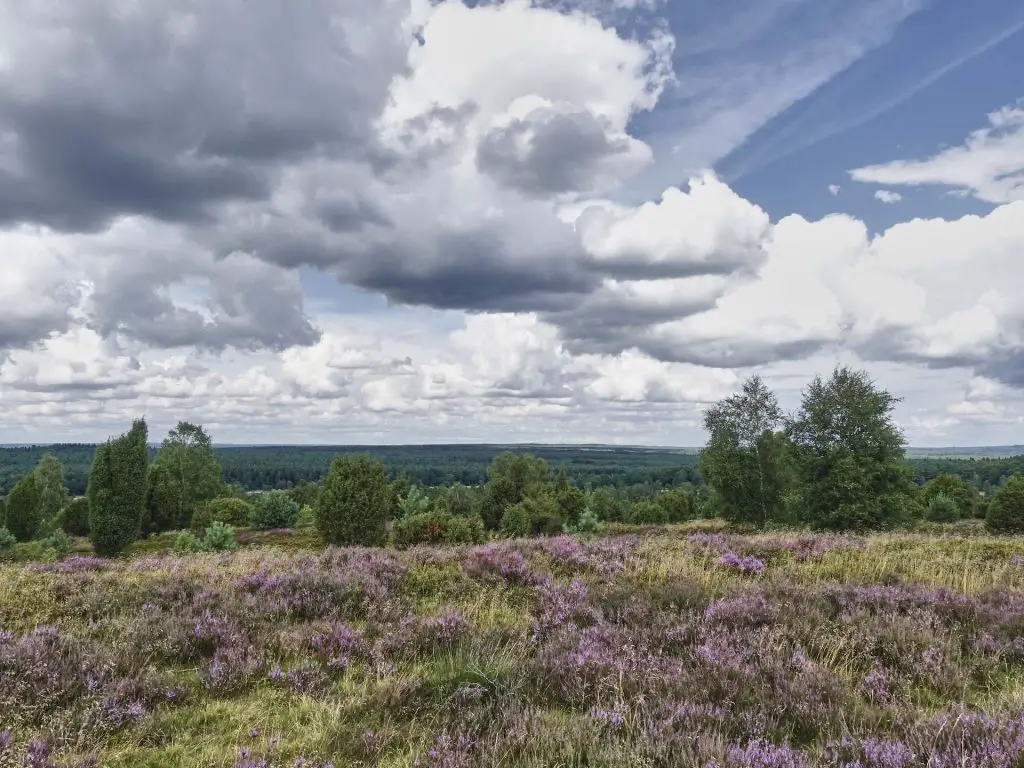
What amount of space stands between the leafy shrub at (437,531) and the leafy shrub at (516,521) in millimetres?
16428

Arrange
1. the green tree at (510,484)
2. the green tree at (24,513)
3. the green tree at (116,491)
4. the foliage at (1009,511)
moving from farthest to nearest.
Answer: the green tree at (510,484) → the green tree at (24,513) → the foliage at (1009,511) → the green tree at (116,491)

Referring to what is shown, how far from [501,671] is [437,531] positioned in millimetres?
18860

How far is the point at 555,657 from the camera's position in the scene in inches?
229

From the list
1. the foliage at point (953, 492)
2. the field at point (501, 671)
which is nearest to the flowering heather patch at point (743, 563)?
the field at point (501, 671)

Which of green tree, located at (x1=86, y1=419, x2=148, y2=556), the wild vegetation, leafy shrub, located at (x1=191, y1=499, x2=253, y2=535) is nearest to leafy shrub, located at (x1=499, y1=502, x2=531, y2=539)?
green tree, located at (x1=86, y1=419, x2=148, y2=556)

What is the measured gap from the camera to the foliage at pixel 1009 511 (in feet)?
144

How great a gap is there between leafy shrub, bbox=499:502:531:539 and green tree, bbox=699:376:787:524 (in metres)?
17.2

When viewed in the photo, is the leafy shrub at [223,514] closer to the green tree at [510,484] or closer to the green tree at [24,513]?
the green tree at [24,513]

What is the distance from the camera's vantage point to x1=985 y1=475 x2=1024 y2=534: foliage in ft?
144

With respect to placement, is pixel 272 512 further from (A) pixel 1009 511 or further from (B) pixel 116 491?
(A) pixel 1009 511

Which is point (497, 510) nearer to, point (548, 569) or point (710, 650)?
point (548, 569)

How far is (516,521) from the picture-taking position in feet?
138

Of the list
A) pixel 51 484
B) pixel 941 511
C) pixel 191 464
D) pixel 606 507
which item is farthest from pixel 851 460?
pixel 51 484

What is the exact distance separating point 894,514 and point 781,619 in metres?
35.3
